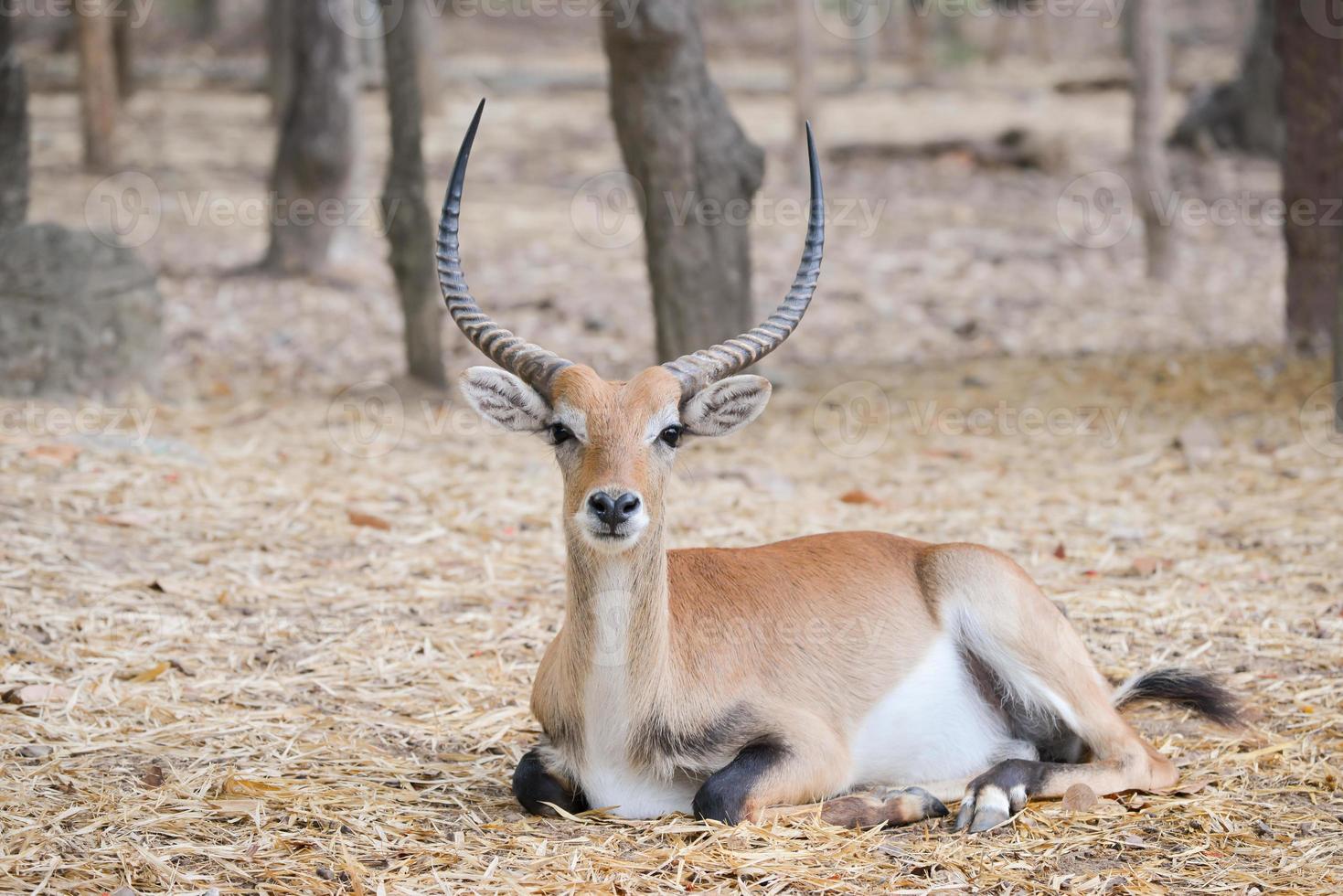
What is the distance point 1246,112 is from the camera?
19.5 m

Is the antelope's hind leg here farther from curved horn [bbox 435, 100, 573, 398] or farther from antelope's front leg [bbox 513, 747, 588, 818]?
curved horn [bbox 435, 100, 573, 398]

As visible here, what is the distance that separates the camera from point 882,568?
17.4 ft

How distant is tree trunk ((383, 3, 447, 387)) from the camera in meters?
10.1

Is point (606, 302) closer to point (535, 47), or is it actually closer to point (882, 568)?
point (882, 568)

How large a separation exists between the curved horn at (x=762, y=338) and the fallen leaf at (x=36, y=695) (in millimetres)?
2463

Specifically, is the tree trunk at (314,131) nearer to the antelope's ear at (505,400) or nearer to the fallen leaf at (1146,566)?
the fallen leaf at (1146,566)

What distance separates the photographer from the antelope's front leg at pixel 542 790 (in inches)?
183

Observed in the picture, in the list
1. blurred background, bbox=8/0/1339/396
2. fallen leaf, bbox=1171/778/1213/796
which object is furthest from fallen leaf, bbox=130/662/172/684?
blurred background, bbox=8/0/1339/396

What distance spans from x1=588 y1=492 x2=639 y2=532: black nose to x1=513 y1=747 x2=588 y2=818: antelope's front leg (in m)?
0.88

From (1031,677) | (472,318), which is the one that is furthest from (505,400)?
(1031,677)

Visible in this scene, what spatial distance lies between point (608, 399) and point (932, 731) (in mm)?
1627

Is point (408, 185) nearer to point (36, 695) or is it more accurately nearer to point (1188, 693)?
point (36, 695)

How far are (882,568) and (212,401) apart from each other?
6.58m

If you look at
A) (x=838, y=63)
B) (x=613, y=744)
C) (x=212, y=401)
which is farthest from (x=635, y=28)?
(x=838, y=63)
